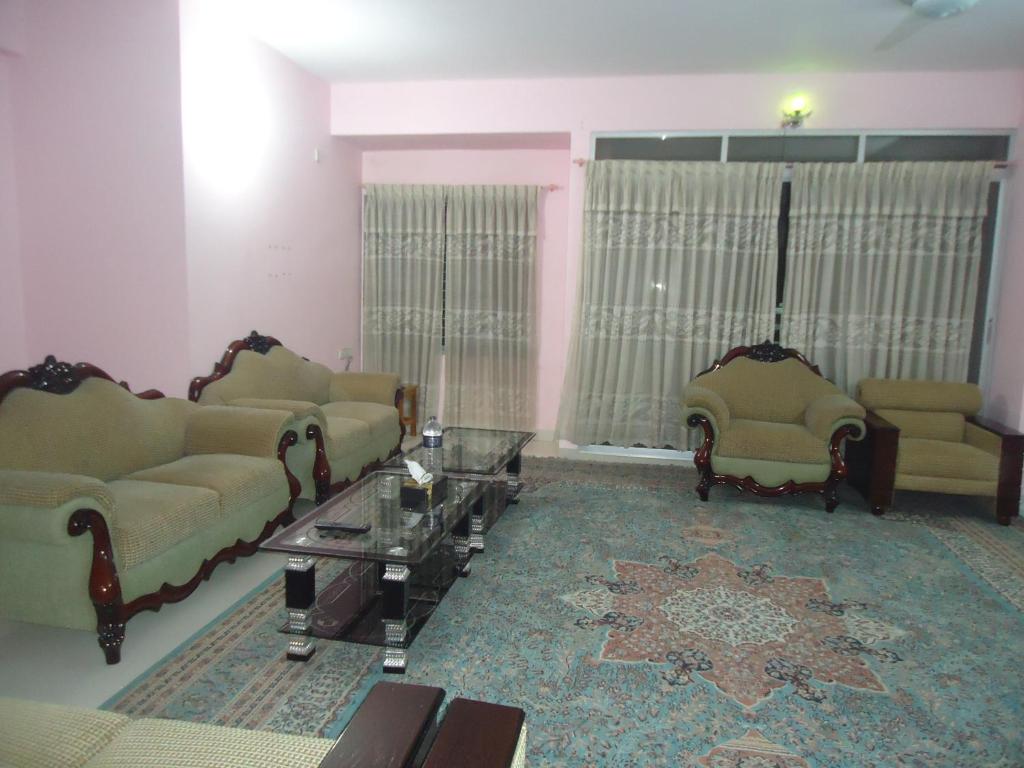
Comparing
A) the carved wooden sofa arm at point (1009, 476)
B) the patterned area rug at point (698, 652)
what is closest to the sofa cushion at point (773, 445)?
the patterned area rug at point (698, 652)

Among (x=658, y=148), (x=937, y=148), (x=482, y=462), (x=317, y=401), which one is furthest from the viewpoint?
(x=658, y=148)

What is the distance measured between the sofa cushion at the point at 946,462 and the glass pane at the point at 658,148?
8.33 ft

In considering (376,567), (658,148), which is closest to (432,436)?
(376,567)

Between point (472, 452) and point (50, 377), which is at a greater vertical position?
point (50, 377)

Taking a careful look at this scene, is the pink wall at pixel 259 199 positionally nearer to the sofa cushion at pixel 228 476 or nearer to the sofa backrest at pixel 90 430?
the sofa backrest at pixel 90 430

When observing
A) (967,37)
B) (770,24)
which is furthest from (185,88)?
(967,37)

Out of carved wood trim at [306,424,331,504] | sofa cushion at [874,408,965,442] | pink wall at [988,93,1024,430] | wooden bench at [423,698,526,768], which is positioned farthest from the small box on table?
pink wall at [988,93,1024,430]

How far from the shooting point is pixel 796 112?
489 centimetres

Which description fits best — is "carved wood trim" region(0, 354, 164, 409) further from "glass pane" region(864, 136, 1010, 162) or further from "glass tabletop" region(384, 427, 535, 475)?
"glass pane" region(864, 136, 1010, 162)

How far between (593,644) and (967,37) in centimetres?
414

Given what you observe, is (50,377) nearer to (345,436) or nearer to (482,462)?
(345,436)

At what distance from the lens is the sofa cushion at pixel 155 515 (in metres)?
2.34

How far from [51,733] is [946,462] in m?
4.38

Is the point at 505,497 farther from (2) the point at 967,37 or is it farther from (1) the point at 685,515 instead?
(2) the point at 967,37
